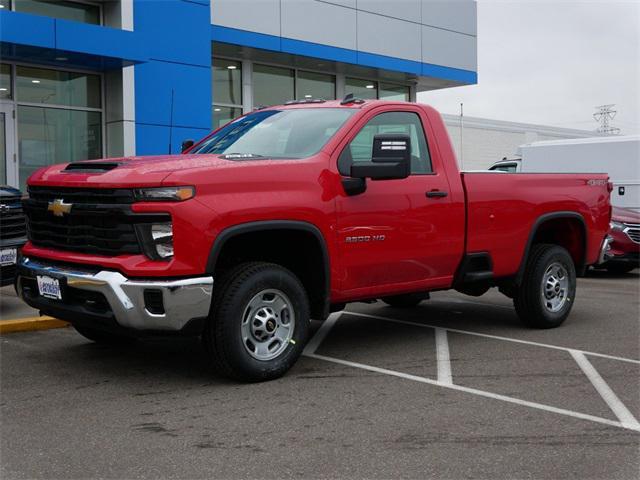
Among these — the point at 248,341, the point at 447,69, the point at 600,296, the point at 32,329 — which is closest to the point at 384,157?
the point at 248,341

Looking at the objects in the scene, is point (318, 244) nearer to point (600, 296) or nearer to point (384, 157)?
point (384, 157)

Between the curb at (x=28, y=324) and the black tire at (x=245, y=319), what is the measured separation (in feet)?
9.39

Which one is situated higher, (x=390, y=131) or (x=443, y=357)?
(x=390, y=131)

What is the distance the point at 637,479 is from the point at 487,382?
192 centimetres

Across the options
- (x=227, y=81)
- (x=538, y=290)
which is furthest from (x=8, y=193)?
(x=227, y=81)

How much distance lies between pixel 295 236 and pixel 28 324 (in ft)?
10.6

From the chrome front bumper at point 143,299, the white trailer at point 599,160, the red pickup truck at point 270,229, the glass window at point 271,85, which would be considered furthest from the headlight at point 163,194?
the glass window at point 271,85

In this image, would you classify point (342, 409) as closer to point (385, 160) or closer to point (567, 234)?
point (385, 160)

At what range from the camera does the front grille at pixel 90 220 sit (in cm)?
517

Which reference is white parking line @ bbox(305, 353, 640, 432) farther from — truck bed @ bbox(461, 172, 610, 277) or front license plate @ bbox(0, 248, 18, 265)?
front license plate @ bbox(0, 248, 18, 265)

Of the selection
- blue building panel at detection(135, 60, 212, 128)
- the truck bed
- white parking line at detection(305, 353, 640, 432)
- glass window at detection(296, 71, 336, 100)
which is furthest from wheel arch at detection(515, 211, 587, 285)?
glass window at detection(296, 71, 336, 100)

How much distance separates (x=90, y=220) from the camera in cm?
545

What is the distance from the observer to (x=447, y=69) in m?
21.8

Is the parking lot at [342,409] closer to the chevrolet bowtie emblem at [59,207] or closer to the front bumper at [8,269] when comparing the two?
the front bumper at [8,269]
